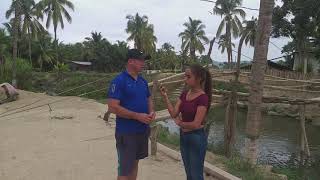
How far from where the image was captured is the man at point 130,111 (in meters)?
Answer: 4.30

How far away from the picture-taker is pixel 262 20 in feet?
24.7

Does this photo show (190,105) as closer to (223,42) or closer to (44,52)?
(44,52)

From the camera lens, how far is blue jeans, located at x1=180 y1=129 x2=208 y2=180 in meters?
4.66

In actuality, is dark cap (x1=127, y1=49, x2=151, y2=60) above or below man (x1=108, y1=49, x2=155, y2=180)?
above

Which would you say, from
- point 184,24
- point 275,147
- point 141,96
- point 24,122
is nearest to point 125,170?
point 141,96

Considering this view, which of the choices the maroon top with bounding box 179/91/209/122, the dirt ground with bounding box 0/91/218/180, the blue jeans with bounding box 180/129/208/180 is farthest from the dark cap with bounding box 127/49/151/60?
the dirt ground with bounding box 0/91/218/180

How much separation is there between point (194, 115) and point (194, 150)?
38cm

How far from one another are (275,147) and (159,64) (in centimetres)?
3142

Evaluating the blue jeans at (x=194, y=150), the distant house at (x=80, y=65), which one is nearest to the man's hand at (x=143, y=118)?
the blue jeans at (x=194, y=150)

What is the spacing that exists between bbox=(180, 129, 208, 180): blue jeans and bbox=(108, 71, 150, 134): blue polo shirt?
493 mm

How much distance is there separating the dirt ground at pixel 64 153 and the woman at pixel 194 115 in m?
1.73

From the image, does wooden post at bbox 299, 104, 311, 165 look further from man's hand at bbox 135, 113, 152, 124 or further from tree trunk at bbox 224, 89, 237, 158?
man's hand at bbox 135, 113, 152, 124

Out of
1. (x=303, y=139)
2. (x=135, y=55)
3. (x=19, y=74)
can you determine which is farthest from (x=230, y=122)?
(x=19, y=74)

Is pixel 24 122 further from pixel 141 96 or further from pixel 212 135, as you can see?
pixel 141 96
